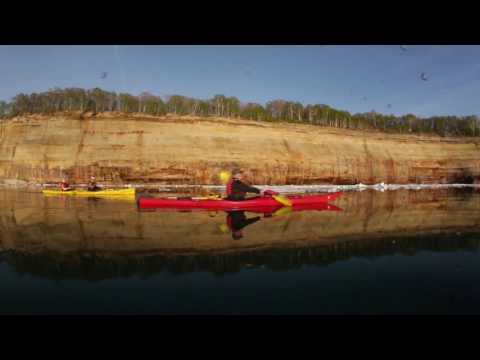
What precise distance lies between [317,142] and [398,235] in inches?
1214

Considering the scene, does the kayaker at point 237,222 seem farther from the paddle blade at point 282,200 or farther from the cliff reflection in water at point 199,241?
the paddle blade at point 282,200

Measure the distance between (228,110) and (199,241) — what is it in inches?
1683

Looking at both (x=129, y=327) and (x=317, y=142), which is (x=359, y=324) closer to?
(x=129, y=327)

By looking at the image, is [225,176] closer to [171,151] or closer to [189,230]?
[171,151]

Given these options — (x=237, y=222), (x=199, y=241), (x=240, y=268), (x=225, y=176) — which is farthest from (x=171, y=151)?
(x=240, y=268)

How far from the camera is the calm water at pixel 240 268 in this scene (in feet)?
13.9

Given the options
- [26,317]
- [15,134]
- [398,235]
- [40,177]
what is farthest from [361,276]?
[15,134]

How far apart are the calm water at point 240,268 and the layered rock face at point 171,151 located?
22706 millimetres

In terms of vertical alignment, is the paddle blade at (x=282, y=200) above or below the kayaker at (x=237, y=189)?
below

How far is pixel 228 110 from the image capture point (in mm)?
48250

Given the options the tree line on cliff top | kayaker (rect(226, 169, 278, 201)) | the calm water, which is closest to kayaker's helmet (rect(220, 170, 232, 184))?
the tree line on cliff top

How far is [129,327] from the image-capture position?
2596 mm

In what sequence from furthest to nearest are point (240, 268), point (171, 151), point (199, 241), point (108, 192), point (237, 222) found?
point (171, 151), point (108, 192), point (237, 222), point (199, 241), point (240, 268)

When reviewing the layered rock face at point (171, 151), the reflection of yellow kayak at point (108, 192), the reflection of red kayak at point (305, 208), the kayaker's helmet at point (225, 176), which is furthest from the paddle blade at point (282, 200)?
the layered rock face at point (171, 151)
